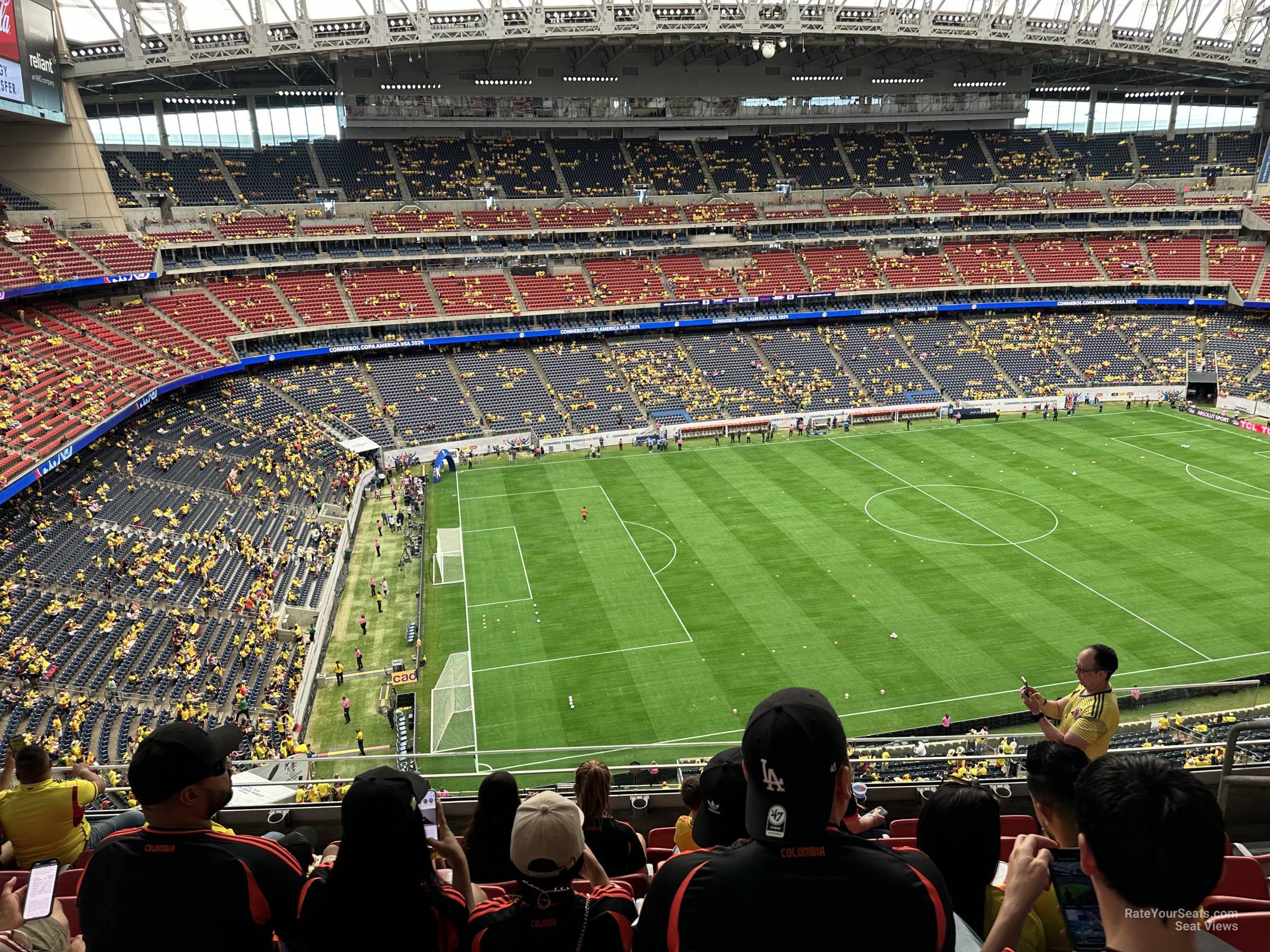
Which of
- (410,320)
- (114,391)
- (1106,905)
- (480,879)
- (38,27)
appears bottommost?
(480,879)

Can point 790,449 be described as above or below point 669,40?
below

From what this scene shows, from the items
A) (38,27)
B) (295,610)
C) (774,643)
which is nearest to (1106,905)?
(774,643)

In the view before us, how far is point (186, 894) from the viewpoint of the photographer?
458cm

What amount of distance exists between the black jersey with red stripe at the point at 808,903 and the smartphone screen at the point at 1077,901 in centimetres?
78

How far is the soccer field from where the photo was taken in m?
29.6

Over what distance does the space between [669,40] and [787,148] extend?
2067 centimetres

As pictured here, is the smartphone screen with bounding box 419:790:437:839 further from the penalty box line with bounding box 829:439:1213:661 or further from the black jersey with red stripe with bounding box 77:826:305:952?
the penalty box line with bounding box 829:439:1213:661

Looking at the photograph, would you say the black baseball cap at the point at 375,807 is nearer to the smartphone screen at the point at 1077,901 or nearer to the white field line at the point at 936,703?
the smartphone screen at the point at 1077,901

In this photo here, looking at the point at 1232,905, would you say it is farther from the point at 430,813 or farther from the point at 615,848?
the point at 430,813

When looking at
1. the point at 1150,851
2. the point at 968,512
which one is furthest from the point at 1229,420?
the point at 1150,851

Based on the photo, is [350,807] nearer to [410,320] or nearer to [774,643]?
[774,643]

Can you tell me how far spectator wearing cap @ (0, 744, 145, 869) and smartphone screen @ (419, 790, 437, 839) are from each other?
2.84 meters

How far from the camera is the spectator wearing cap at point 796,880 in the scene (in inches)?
133

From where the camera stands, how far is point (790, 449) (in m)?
58.6
